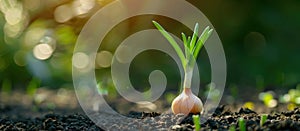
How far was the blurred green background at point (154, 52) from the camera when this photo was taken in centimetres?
378

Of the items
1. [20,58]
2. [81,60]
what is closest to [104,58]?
[81,60]

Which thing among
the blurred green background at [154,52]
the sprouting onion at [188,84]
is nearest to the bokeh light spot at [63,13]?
the blurred green background at [154,52]

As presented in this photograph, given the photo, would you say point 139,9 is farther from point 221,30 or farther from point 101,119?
point 101,119

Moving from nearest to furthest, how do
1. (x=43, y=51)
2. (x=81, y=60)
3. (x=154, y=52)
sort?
(x=43, y=51), (x=81, y=60), (x=154, y=52)

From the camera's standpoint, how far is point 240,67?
4094 mm

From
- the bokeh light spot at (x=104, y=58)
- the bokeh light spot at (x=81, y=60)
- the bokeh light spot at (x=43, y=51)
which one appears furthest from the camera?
the bokeh light spot at (x=104, y=58)

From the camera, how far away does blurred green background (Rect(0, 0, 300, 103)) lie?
378 centimetres

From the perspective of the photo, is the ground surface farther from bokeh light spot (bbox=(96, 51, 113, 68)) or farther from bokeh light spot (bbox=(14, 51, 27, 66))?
bokeh light spot (bbox=(96, 51, 113, 68))

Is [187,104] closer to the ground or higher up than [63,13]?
closer to the ground

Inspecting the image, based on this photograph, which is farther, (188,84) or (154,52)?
(154,52)

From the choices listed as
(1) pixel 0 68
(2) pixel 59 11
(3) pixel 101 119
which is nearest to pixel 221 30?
(2) pixel 59 11

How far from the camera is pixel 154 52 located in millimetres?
4336

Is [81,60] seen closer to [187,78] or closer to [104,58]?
[104,58]

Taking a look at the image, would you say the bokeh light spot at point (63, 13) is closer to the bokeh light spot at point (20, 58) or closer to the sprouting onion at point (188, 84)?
the bokeh light spot at point (20, 58)
